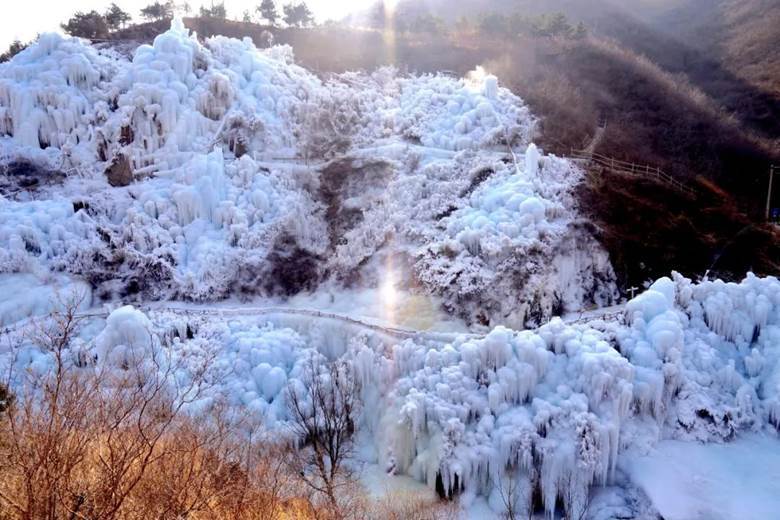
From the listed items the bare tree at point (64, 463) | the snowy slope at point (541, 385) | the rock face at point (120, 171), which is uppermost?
the rock face at point (120, 171)

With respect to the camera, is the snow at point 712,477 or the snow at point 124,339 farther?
the snow at point 124,339

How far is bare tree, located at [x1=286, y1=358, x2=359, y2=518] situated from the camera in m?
16.0

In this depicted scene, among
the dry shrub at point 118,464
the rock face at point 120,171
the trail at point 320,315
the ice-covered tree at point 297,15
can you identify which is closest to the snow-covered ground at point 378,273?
the trail at point 320,315

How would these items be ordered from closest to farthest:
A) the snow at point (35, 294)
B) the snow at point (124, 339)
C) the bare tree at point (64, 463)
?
the bare tree at point (64, 463) → the snow at point (124, 339) → the snow at point (35, 294)

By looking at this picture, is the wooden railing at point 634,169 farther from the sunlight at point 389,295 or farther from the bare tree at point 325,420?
the bare tree at point 325,420

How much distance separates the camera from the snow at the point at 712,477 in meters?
14.7

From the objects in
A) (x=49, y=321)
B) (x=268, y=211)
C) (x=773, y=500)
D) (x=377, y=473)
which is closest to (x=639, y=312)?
(x=773, y=500)

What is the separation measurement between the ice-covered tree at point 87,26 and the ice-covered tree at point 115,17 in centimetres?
61

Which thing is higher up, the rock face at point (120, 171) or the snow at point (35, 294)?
the rock face at point (120, 171)

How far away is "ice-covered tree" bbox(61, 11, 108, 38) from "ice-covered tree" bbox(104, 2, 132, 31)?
61cm

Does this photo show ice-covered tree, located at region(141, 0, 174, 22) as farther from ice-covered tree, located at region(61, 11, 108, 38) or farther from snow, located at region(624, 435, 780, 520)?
snow, located at region(624, 435, 780, 520)

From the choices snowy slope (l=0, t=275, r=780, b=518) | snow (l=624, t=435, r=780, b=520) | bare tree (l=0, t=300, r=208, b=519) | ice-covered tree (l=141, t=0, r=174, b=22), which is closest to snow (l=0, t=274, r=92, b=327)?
snowy slope (l=0, t=275, r=780, b=518)

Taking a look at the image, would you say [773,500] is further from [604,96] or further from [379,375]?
[604,96]

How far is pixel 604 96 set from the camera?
36906mm
